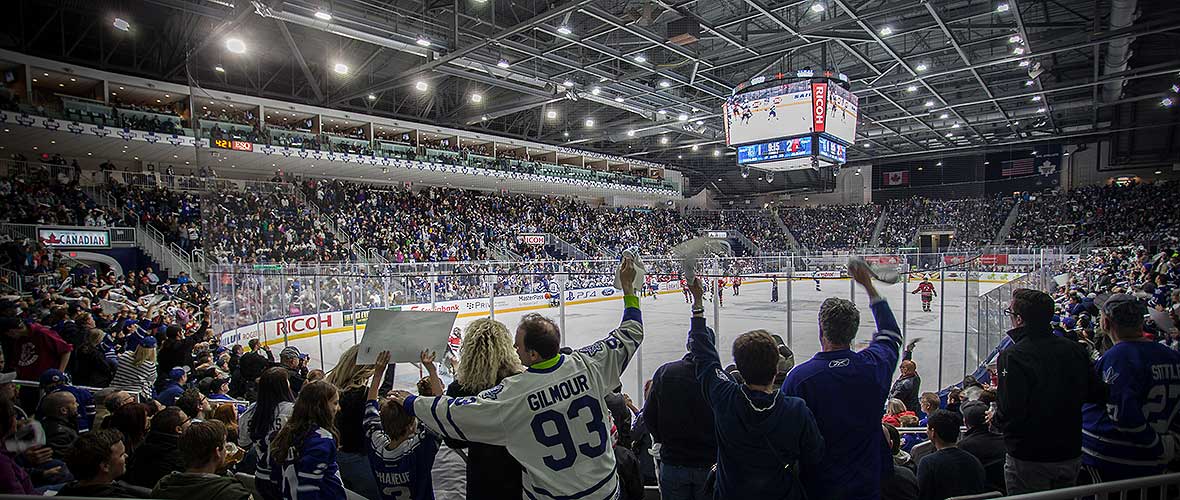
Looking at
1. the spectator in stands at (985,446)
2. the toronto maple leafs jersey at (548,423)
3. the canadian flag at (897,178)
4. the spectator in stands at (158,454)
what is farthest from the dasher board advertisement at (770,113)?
the canadian flag at (897,178)

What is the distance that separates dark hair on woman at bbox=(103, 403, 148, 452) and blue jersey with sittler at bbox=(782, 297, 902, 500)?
145 inches

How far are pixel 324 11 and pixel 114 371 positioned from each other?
38.4ft

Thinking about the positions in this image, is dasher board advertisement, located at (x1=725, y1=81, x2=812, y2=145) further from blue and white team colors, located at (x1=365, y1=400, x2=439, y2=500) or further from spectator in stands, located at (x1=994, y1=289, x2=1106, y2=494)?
blue and white team colors, located at (x1=365, y1=400, x2=439, y2=500)

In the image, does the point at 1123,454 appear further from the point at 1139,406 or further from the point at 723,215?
the point at 723,215

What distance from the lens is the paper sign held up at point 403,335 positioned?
8.67ft

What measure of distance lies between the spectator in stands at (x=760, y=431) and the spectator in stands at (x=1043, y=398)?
1.43m

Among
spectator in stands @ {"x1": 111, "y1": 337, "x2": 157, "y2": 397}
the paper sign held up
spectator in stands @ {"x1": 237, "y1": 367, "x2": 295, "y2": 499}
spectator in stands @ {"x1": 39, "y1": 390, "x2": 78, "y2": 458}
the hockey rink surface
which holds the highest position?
the paper sign held up

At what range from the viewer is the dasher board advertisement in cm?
1730

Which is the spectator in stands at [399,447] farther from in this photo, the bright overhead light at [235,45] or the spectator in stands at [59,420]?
the bright overhead light at [235,45]

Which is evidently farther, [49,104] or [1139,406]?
[49,104]

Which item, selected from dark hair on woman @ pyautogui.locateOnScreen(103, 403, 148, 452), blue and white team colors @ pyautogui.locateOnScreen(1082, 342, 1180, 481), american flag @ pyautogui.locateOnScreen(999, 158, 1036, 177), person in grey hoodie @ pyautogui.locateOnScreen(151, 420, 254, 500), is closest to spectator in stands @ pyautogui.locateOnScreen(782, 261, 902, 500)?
blue and white team colors @ pyautogui.locateOnScreen(1082, 342, 1180, 481)

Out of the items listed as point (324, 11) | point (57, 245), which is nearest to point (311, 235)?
point (324, 11)

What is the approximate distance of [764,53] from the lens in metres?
19.6

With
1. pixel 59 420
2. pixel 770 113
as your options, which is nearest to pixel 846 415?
pixel 59 420
